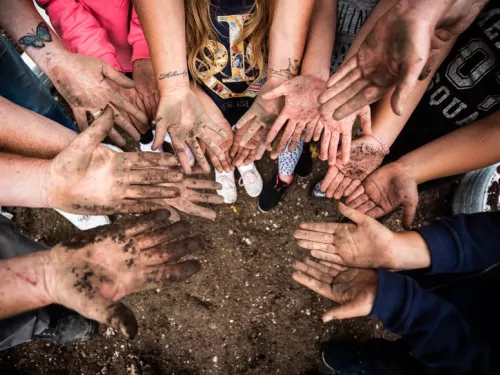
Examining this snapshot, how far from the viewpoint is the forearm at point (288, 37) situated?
1.67m

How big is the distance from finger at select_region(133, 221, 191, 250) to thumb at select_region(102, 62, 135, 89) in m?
0.74

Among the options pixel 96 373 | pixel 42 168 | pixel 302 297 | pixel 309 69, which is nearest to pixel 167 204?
pixel 42 168

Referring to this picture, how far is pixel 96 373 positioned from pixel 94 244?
160 cm

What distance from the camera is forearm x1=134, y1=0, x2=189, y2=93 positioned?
1.61 metres

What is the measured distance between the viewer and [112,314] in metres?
1.21

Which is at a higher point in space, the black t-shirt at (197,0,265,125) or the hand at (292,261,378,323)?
the black t-shirt at (197,0,265,125)

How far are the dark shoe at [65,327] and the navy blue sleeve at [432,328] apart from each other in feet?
6.24

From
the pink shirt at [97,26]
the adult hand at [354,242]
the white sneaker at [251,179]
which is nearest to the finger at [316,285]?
the adult hand at [354,242]

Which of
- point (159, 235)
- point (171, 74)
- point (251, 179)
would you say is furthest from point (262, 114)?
point (159, 235)

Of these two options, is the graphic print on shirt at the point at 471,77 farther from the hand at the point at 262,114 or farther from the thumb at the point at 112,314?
the thumb at the point at 112,314

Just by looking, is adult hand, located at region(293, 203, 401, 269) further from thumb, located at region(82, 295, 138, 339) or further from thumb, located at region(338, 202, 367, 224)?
thumb, located at region(82, 295, 138, 339)

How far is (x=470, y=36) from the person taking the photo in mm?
1502

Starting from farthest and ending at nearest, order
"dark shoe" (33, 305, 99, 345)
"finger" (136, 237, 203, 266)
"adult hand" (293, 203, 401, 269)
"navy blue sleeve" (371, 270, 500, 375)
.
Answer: "dark shoe" (33, 305, 99, 345), "adult hand" (293, 203, 401, 269), "finger" (136, 237, 203, 266), "navy blue sleeve" (371, 270, 500, 375)

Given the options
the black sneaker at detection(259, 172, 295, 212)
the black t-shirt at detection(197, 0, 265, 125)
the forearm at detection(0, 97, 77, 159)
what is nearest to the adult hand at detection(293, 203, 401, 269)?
the black sneaker at detection(259, 172, 295, 212)
